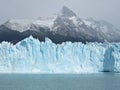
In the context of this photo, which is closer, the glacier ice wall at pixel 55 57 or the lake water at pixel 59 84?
the lake water at pixel 59 84

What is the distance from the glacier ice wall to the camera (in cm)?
5281

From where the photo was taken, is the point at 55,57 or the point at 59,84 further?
the point at 55,57

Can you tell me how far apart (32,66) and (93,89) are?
2362 centimetres

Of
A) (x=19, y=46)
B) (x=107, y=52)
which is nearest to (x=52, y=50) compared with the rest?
(x=19, y=46)

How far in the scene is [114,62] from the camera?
2192 inches

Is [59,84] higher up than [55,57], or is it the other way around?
[55,57]

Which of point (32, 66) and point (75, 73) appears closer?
point (32, 66)

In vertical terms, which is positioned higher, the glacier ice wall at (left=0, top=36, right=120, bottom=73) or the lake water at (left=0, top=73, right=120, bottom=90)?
the glacier ice wall at (left=0, top=36, right=120, bottom=73)

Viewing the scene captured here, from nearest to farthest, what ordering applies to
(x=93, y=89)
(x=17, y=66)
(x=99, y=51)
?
(x=93, y=89) → (x=17, y=66) → (x=99, y=51)

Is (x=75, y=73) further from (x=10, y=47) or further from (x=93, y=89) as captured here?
(x=93, y=89)

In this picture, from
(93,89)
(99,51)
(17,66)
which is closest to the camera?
(93,89)

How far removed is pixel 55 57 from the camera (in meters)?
54.8

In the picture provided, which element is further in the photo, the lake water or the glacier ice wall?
the glacier ice wall

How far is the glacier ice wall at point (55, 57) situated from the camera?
52.8 metres
